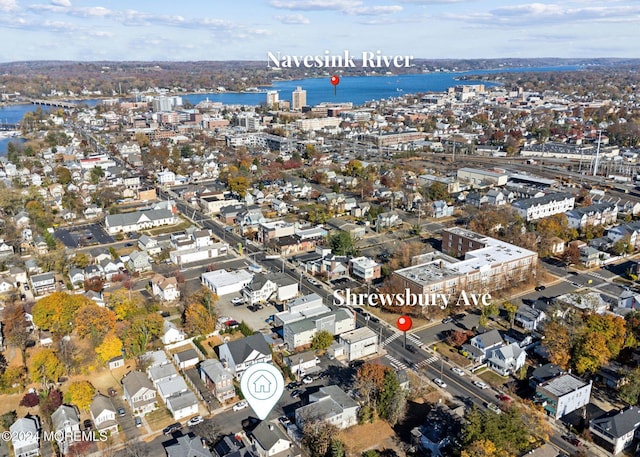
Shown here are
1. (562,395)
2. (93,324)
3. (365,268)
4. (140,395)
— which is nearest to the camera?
(562,395)

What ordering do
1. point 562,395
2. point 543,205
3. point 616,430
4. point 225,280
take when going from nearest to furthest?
point 616,430, point 562,395, point 225,280, point 543,205

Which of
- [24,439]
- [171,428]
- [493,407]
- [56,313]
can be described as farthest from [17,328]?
[493,407]

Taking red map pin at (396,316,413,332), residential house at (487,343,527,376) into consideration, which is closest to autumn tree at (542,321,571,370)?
residential house at (487,343,527,376)

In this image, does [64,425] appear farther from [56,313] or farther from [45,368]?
[56,313]

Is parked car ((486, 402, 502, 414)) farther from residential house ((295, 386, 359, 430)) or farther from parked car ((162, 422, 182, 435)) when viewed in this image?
parked car ((162, 422, 182, 435))

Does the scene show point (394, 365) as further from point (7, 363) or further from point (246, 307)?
point (7, 363)

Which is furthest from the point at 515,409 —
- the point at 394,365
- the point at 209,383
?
the point at 209,383

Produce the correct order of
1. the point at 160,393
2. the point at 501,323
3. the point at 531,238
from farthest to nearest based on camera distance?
the point at 531,238
the point at 501,323
the point at 160,393
